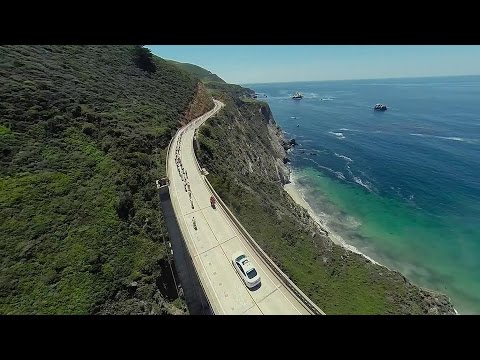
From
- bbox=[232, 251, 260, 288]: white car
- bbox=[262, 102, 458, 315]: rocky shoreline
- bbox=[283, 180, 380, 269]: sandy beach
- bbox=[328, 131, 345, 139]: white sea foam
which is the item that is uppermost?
bbox=[232, 251, 260, 288]: white car

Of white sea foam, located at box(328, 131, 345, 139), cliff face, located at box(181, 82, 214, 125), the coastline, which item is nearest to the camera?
the coastline

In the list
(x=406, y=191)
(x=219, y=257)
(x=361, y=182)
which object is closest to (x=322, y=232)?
(x=361, y=182)

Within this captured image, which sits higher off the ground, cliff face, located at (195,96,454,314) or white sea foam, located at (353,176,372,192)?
cliff face, located at (195,96,454,314)

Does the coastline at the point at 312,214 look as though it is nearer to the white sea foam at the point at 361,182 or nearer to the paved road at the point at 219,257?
the white sea foam at the point at 361,182

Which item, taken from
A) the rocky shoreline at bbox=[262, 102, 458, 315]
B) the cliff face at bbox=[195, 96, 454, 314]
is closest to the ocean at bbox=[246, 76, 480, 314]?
the rocky shoreline at bbox=[262, 102, 458, 315]

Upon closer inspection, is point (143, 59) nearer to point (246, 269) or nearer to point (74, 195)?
point (74, 195)

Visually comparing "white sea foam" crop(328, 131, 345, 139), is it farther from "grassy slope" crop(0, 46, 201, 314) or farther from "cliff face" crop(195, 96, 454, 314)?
"grassy slope" crop(0, 46, 201, 314)
